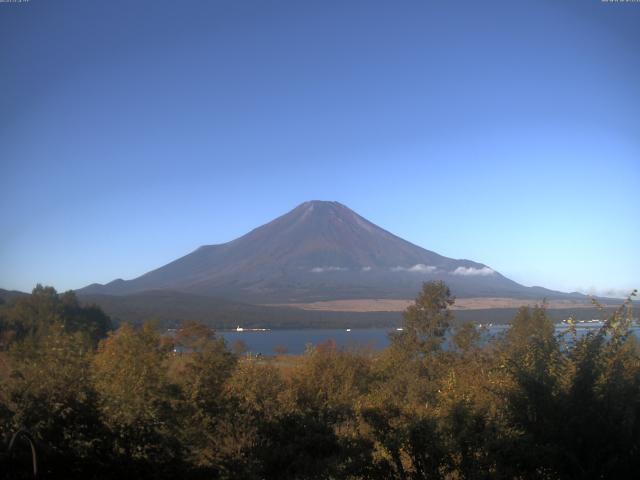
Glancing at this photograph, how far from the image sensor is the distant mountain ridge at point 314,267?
120 meters

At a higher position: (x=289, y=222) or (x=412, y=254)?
(x=289, y=222)

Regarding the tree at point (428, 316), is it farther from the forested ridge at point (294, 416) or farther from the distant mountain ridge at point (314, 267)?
the distant mountain ridge at point (314, 267)

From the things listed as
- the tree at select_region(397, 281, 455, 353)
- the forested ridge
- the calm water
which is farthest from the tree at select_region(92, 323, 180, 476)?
the tree at select_region(397, 281, 455, 353)

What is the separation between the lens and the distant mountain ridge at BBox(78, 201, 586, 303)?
120 m

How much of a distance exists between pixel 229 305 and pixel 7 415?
259 ft

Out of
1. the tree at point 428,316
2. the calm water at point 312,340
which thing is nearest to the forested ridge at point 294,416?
the calm water at point 312,340

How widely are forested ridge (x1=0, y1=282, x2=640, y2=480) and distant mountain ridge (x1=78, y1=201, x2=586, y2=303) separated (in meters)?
91.8

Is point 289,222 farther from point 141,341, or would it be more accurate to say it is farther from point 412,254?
point 141,341

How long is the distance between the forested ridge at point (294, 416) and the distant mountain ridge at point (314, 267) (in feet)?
301

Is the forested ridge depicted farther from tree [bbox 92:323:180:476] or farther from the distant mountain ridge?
the distant mountain ridge

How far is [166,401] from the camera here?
9.72 metres

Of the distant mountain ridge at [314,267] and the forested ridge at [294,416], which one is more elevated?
the distant mountain ridge at [314,267]

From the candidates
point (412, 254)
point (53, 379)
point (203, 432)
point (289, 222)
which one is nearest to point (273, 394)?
point (203, 432)

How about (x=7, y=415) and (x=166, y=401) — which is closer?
(x=7, y=415)
